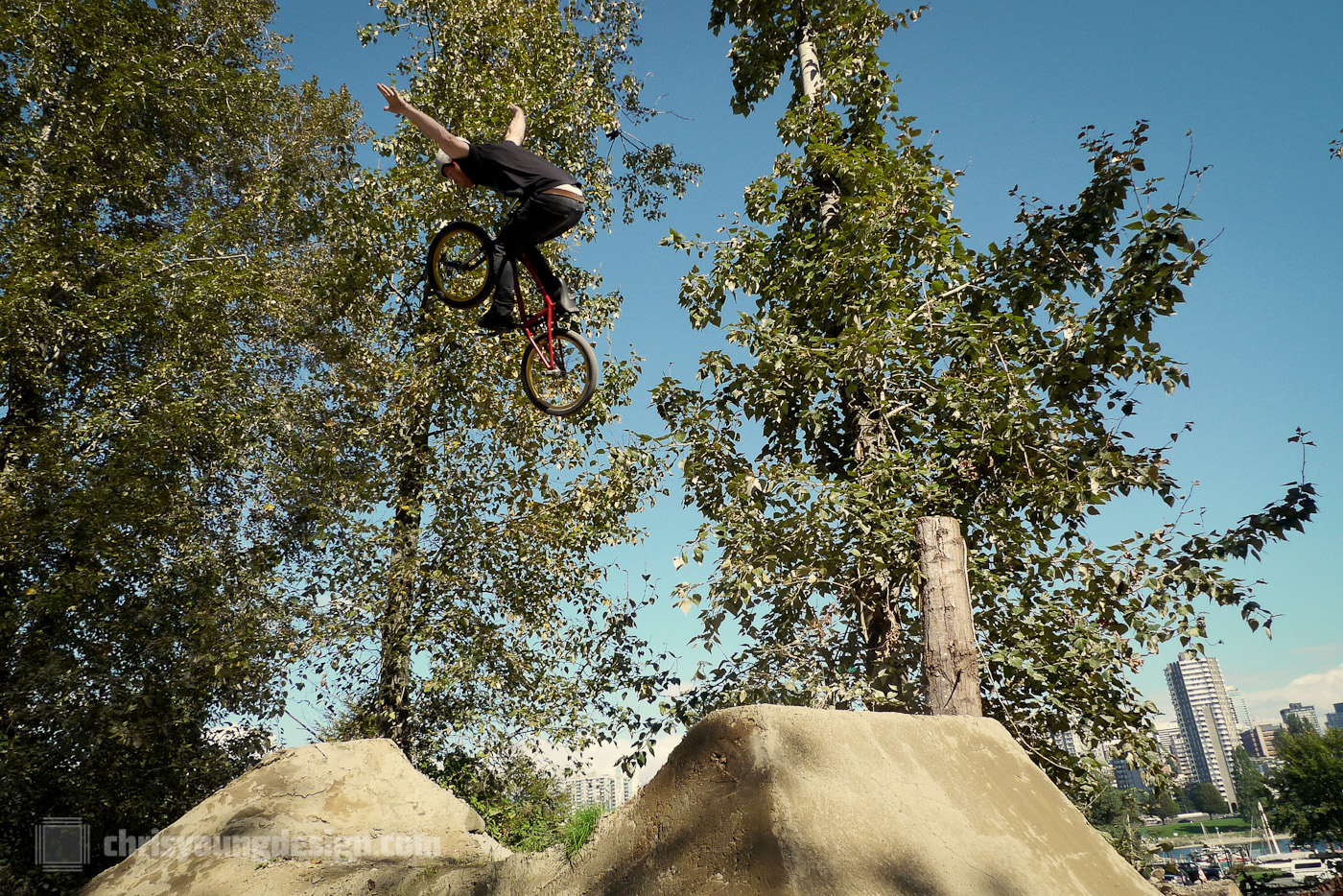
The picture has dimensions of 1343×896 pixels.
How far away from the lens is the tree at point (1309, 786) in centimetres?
4562

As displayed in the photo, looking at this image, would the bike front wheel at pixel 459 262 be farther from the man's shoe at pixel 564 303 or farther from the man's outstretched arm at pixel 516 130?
the man's outstretched arm at pixel 516 130

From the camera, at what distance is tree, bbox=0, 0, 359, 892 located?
9883mm

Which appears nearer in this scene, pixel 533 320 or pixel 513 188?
pixel 513 188

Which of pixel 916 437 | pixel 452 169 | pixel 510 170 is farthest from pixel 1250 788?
pixel 452 169

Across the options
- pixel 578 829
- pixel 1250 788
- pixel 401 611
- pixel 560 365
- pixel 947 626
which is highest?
pixel 560 365

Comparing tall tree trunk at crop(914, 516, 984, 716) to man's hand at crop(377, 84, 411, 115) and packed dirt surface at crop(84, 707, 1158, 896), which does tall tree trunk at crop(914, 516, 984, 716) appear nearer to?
packed dirt surface at crop(84, 707, 1158, 896)

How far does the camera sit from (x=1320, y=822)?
45594mm

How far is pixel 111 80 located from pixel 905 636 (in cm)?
1491

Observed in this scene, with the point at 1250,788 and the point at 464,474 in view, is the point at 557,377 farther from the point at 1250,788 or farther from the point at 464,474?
the point at 1250,788

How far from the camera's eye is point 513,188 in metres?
5.71

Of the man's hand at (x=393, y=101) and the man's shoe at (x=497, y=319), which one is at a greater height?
the man's hand at (x=393, y=101)

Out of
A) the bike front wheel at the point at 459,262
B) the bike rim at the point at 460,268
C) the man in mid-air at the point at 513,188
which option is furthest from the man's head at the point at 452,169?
the bike rim at the point at 460,268

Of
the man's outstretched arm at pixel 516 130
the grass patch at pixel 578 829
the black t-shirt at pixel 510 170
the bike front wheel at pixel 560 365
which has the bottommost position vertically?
the grass patch at pixel 578 829

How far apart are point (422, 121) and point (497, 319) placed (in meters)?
1.72
